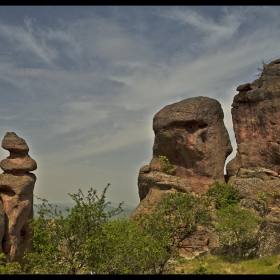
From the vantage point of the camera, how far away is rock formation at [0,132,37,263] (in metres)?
23.0

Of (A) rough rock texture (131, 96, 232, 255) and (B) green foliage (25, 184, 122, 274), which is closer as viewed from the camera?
(B) green foliage (25, 184, 122, 274)

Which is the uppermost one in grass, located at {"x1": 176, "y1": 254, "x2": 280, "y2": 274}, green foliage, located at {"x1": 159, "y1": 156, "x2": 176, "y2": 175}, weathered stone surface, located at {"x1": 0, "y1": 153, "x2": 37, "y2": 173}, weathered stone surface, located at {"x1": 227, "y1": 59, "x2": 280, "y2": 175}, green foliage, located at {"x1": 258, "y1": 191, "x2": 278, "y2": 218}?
weathered stone surface, located at {"x1": 227, "y1": 59, "x2": 280, "y2": 175}

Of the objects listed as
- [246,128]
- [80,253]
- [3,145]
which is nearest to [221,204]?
[246,128]

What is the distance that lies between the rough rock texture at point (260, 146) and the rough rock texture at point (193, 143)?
6.75 feet

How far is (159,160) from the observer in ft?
121

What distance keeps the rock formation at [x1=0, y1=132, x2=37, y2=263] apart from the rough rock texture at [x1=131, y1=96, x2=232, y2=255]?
1297cm

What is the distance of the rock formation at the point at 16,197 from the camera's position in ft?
75.5

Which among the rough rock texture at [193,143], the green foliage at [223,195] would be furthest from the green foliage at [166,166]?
the green foliage at [223,195]

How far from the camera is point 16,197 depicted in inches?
946

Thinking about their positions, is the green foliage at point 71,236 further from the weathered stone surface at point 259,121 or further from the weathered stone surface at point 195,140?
the weathered stone surface at point 259,121

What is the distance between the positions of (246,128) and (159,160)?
10.6m

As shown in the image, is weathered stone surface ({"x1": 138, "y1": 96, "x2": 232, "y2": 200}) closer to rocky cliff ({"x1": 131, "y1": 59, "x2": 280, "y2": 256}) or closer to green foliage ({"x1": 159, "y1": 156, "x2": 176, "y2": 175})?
rocky cliff ({"x1": 131, "y1": 59, "x2": 280, "y2": 256})

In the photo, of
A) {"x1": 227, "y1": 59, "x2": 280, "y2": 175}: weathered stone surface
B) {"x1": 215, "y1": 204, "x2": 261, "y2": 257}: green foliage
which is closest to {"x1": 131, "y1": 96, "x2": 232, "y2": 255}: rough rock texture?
{"x1": 227, "y1": 59, "x2": 280, "y2": 175}: weathered stone surface

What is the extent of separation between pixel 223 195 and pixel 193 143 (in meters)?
6.64
